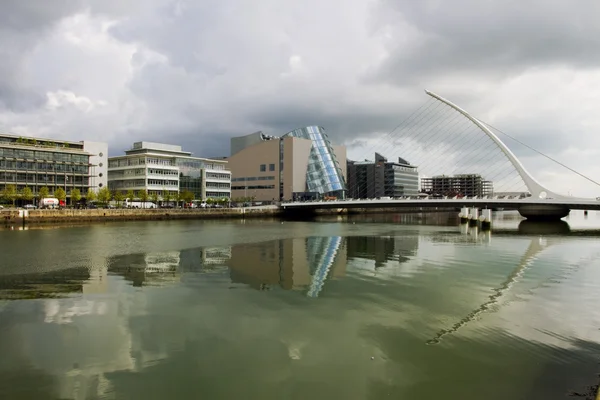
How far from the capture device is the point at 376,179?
174500 millimetres

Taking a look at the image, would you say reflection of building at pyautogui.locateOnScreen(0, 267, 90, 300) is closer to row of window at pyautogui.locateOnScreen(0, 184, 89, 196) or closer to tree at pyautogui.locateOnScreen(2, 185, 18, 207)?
tree at pyautogui.locateOnScreen(2, 185, 18, 207)

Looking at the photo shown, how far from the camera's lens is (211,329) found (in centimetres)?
1108

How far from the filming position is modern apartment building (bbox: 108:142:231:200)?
8644cm

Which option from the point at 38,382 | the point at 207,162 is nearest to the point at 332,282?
the point at 38,382

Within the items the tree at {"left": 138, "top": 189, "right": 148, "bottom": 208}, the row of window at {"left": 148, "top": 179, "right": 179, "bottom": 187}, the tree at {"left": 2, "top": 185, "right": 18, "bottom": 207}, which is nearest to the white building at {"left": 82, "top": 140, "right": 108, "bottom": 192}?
the row of window at {"left": 148, "top": 179, "right": 179, "bottom": 187}

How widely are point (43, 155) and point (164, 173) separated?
22.2 metres

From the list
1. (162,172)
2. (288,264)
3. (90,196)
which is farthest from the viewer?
(162,172)

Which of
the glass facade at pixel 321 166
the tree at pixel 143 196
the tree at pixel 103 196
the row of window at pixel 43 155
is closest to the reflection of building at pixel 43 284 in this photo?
the tree at pixel 103 196

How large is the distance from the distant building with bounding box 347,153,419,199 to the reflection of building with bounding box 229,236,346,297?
140368 millimetres

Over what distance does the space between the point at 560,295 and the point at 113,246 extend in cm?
2706

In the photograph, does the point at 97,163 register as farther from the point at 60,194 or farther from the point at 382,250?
the point at 382,250

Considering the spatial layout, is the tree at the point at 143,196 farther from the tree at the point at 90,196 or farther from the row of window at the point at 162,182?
the tree at the point at 90,196

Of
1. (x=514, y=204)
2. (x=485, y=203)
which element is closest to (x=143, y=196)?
(x=485, y=203)

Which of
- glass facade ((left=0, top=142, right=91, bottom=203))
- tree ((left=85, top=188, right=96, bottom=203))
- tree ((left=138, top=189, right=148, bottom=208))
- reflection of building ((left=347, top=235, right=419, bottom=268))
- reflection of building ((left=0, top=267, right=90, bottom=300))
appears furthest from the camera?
tree ((left=138, top=189, right=148, bottom=208))
